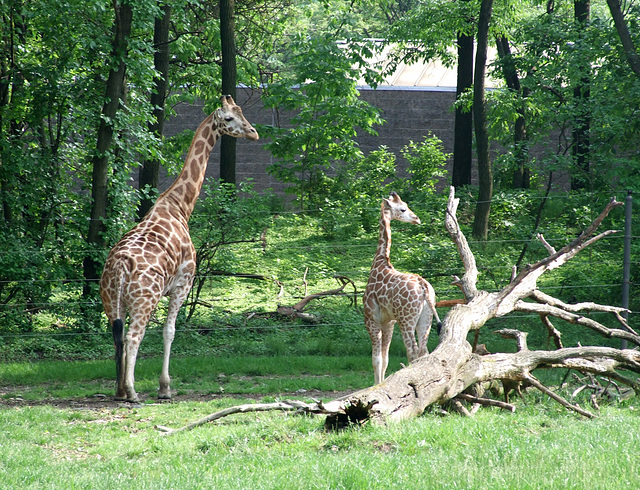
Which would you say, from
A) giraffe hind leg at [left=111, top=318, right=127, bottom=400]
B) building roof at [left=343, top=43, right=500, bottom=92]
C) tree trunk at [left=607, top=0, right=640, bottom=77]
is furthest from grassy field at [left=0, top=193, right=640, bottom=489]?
building roof at [left=343, top=43, right=500, bottom=92]

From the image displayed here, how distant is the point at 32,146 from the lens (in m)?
14.0

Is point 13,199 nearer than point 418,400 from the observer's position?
No

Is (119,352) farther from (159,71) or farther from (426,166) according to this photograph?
(426,166)

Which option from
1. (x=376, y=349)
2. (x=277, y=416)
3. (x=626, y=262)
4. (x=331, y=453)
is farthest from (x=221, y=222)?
(x=331, y=453)

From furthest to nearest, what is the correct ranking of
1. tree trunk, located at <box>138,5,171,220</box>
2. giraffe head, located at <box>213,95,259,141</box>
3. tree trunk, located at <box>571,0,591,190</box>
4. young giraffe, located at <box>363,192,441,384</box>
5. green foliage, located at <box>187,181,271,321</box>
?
1. tree trunk, located at <box>571,0,591,190</box>
2. tree trunk, located at <box>138,5,171,220</box>
3. green foliage, located at <box>187,181,271,321</box>
4. giraffe head, located at <box>213,95,259,141</box>
5. young giraffe, located at <box>363,192,441,384</box>

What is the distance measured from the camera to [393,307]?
7887 mm

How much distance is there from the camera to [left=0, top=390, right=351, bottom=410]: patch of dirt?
26.6 feet

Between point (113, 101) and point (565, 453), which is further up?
point (113, 101)

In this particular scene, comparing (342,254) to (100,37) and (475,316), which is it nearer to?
(100,37)

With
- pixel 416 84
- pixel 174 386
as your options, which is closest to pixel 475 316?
pixel 174 386

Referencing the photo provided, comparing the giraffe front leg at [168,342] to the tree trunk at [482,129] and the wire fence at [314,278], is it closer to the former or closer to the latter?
the wire fence at [314,278]

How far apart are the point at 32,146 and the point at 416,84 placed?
14651 millimetres

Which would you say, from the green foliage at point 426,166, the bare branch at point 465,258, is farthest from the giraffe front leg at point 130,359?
the green foliage at point 426,166

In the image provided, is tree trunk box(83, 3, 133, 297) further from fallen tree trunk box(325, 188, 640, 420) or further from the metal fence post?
the metal fence post
